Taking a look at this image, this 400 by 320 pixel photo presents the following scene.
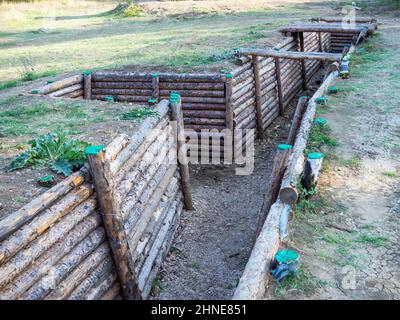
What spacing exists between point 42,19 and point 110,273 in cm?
2574

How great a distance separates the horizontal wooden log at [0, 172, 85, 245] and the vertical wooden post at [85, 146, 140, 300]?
257 millimetres

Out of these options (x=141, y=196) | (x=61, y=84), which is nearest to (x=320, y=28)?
(x=61, y=84)

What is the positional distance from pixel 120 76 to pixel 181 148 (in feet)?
12.6

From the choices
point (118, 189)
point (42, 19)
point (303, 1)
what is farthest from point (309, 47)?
point (42, 19)

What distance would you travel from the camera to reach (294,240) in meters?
5.05

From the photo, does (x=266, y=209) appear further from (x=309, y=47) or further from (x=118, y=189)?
(x=309, y=47)

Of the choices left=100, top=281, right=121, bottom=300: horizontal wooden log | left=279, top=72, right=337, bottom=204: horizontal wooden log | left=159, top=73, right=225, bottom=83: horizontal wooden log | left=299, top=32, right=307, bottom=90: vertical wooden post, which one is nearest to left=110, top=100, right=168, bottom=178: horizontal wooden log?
left=100, top=281, right=121, bottom=300: horizontal wooden log

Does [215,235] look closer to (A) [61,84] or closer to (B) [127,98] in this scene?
(B) [127,98]

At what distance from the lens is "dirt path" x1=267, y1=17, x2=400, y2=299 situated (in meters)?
4.42

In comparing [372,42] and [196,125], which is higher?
[372,42]

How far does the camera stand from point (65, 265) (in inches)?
177

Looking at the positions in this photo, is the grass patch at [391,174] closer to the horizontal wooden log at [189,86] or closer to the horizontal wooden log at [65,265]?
the horizontal wooden log at [65,265]

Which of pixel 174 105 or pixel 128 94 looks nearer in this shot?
pixel 174 105
